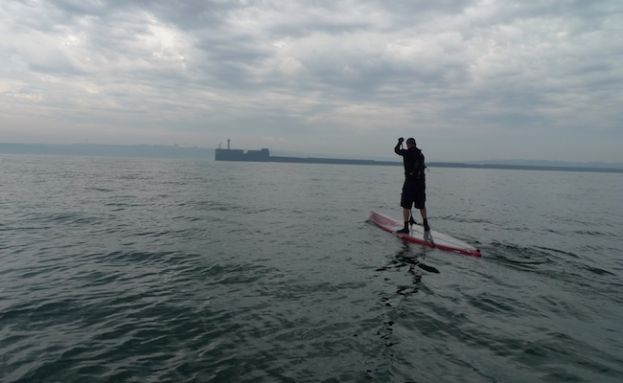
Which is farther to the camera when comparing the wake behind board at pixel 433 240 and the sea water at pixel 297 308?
the wake behind board at pixel 433 240

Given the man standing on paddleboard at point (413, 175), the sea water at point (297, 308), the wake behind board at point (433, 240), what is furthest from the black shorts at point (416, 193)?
the sea water at point (297, 308)

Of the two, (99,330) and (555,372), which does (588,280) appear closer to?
(555,372)

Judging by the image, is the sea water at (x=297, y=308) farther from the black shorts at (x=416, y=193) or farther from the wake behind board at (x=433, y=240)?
the black shorts at (x=416, y=193)

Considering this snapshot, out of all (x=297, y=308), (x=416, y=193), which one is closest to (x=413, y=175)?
(x=416, y=193)

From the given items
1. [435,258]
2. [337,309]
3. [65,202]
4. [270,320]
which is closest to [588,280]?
[435,258]

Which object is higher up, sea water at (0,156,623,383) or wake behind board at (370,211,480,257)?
wake behind board at (370,211,480,257)

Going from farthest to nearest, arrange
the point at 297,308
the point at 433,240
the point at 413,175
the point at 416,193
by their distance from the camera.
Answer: the point at 433,240 < the point at 416,193 < the point at 413,175 < the point at 297,308

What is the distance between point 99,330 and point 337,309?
467 centimetres

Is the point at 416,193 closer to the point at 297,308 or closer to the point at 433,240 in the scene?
the point at 433,240

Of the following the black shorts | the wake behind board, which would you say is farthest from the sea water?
the black shorts

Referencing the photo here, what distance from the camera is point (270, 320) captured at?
743 cm

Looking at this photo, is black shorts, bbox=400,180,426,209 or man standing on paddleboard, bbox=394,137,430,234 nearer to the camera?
man standing on paddleboard, bbox=394,137,430,234

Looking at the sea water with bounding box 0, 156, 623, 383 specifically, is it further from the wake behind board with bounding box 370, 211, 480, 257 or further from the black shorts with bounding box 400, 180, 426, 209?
the black shorts with bounding box 400, 180, 426, 209

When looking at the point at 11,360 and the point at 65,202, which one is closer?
the point at 11,360
